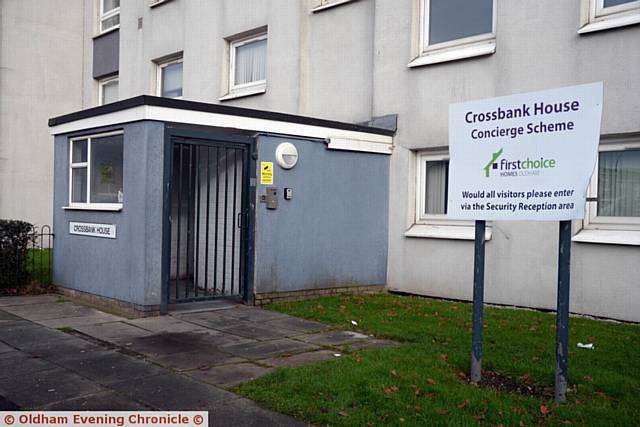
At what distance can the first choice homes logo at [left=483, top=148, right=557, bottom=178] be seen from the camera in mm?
5574

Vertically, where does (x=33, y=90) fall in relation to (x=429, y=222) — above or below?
above

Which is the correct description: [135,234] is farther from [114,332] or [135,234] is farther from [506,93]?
[506,93]

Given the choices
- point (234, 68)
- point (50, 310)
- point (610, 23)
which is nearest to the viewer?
point (610, 23)

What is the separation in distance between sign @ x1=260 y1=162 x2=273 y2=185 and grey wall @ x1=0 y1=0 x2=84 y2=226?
522 inches

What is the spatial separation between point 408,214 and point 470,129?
5728mm

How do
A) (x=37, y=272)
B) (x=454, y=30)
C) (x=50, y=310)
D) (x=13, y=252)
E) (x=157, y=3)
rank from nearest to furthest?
(x=50, y=310), (x=13, y=252), (x=454, y=30), (x=37, y=272), (x=157, y=3)

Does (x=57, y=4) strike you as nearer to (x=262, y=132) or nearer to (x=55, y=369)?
(x=262, y=132)

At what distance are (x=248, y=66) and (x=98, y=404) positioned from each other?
38.6 feet

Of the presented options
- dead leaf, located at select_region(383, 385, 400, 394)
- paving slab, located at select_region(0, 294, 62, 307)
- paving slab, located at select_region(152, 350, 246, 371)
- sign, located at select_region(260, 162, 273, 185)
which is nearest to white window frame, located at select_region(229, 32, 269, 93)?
sign, located at select_region(260, 162, 273, 185)

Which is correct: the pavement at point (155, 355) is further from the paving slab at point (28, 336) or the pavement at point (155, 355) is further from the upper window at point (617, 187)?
the upper window at point (617, 187)

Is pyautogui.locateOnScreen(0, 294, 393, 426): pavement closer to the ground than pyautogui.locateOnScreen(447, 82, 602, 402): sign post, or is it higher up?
closer to the ground

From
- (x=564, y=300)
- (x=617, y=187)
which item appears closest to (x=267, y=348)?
(x=564, y=300)

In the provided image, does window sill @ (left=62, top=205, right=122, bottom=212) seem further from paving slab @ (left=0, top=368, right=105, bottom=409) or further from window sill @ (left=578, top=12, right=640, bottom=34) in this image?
window sill @ (left=578, top=12, right=640, bottom=34)

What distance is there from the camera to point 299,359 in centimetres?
691
